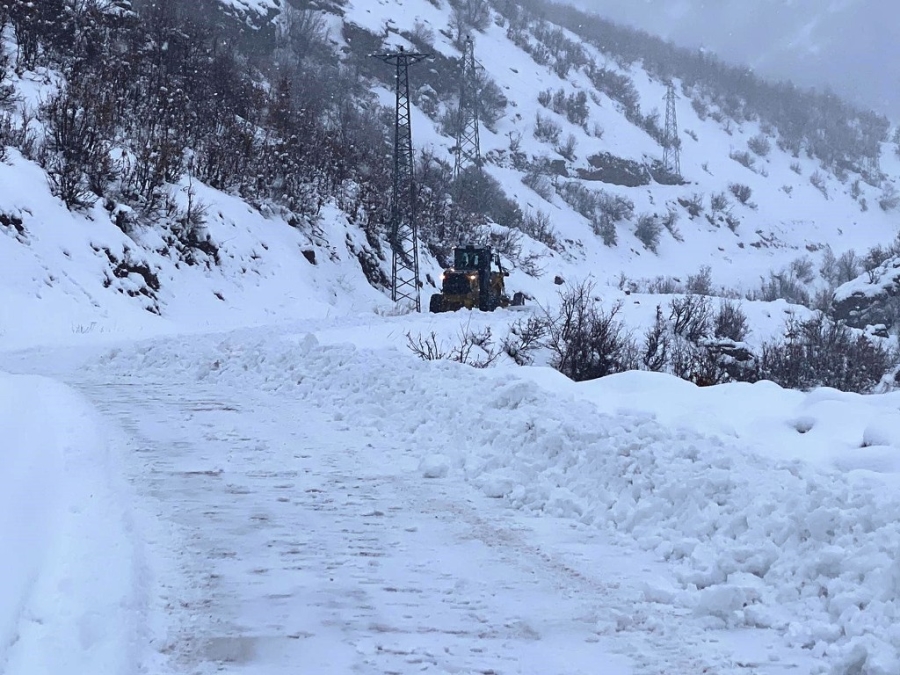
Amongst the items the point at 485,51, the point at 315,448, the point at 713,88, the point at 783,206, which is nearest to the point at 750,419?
the point at 315,448

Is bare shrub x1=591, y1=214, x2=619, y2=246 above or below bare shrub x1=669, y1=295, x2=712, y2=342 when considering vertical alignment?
Result: above

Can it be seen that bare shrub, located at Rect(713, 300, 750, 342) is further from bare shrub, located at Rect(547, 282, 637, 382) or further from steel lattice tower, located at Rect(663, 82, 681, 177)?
steel lattice tower, located at Rect(663, 82, 681, 177)

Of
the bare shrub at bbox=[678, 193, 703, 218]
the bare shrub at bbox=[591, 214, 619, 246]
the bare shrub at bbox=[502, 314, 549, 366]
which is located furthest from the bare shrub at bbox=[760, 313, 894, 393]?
the bare shrub at bbox=[678, 193, 703, 218]

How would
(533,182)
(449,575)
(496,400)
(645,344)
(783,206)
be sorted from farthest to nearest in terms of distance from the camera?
(783,206)
(533,182)
(645,344)
(496,400)
(449,575)

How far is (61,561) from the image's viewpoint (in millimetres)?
3756

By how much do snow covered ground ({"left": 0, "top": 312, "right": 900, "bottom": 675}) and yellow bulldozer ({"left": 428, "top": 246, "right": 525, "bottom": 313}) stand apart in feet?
59.7

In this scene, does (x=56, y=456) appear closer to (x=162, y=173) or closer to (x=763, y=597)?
(x=763, y=597)

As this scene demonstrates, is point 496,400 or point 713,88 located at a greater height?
point 713,88

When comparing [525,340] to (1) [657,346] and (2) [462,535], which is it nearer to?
(1) [657,346]

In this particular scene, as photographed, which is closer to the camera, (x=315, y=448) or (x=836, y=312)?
(x=315, y=448)

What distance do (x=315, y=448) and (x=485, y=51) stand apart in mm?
85832

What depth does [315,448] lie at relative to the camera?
686 cm

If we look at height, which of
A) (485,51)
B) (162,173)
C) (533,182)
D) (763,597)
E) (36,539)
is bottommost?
(763,597)

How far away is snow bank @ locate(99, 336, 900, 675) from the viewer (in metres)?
3.71
